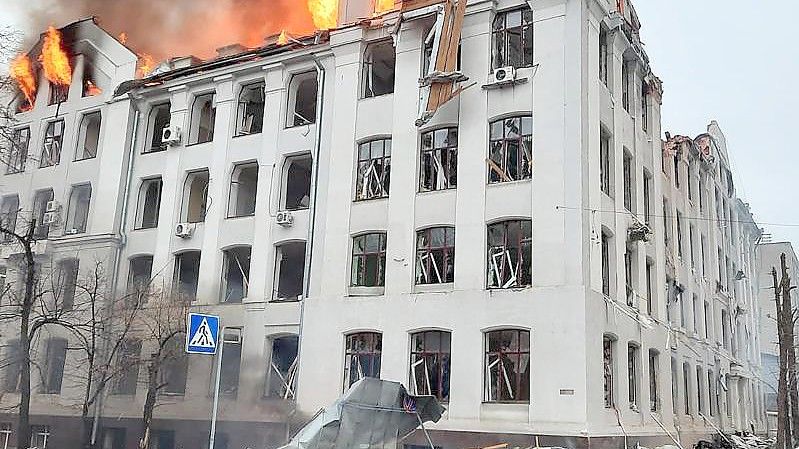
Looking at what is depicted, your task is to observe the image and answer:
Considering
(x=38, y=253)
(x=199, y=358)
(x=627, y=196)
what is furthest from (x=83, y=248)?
(x=627, y=196)

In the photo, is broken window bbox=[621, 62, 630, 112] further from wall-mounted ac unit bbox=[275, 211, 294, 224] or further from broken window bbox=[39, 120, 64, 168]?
broken window bbox=[39, 120, 64, 168]

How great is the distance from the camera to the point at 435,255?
72.1 feet

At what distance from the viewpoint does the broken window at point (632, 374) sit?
2250 cm

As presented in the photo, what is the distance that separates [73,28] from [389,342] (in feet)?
65.6

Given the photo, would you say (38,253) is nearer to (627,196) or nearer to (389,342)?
(389,342)

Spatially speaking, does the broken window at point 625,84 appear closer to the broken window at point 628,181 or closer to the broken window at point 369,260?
the broken window at point 628,181

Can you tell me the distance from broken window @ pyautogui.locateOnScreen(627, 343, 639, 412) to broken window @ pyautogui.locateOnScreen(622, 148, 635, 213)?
4.34 metres

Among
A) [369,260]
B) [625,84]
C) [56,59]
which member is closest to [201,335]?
[369,260]

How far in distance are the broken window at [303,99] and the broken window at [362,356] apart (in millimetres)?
7654

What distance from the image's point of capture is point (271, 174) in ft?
84.7

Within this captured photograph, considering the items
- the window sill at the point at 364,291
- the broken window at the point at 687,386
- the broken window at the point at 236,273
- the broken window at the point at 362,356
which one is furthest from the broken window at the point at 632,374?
the broken window at the point at 236,273

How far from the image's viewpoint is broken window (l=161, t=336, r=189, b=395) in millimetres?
24688

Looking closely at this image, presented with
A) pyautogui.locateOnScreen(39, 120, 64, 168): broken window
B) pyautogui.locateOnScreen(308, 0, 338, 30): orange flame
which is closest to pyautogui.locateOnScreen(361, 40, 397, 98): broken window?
pyautogui.locateOnScreen(308, 0, 338, 30): orange flame

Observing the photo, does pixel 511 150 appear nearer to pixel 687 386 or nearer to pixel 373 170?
pixel 373 170
